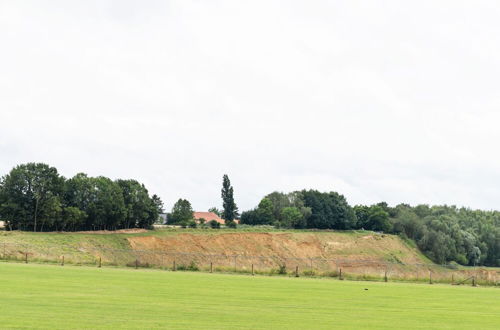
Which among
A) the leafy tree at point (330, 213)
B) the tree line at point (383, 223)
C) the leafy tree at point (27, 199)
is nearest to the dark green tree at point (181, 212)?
the tree line at point (383, 223)

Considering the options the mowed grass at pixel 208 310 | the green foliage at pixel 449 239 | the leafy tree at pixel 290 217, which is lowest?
the mowed grass at pixel 208 310

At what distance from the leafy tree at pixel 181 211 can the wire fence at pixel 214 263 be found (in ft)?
138

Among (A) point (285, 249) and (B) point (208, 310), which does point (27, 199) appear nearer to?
(A) point (285, 249)

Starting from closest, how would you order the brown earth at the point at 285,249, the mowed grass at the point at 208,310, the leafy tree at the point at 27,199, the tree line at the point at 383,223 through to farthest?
the mowed grass at the point at 208,310 < the leafy tree at the point at 27,199 < the brown earth at the point at 285,249 < the tree line at the point at 383,223

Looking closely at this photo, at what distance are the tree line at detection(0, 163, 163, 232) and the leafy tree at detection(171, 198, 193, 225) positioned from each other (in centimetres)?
3616

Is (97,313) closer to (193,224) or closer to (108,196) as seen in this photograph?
(108,196)

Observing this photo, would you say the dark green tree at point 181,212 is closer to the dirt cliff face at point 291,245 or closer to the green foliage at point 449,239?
the dirt cliff face at point 291,245

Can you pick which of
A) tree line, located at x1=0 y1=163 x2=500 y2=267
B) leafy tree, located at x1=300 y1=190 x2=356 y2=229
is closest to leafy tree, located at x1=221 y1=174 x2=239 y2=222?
tree line, located at x1=0 y1=163 x2=500 y2=267

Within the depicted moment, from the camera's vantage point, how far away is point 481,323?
19.8 m

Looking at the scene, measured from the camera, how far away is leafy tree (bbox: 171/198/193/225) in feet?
534

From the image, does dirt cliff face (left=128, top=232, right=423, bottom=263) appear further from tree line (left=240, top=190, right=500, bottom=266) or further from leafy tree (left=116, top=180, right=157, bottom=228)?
leafy tree (left=116, top=180, right=157, bottom=228)

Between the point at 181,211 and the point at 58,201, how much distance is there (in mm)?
61535

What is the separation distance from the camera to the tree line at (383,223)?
166 m

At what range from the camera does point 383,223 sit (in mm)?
182750
